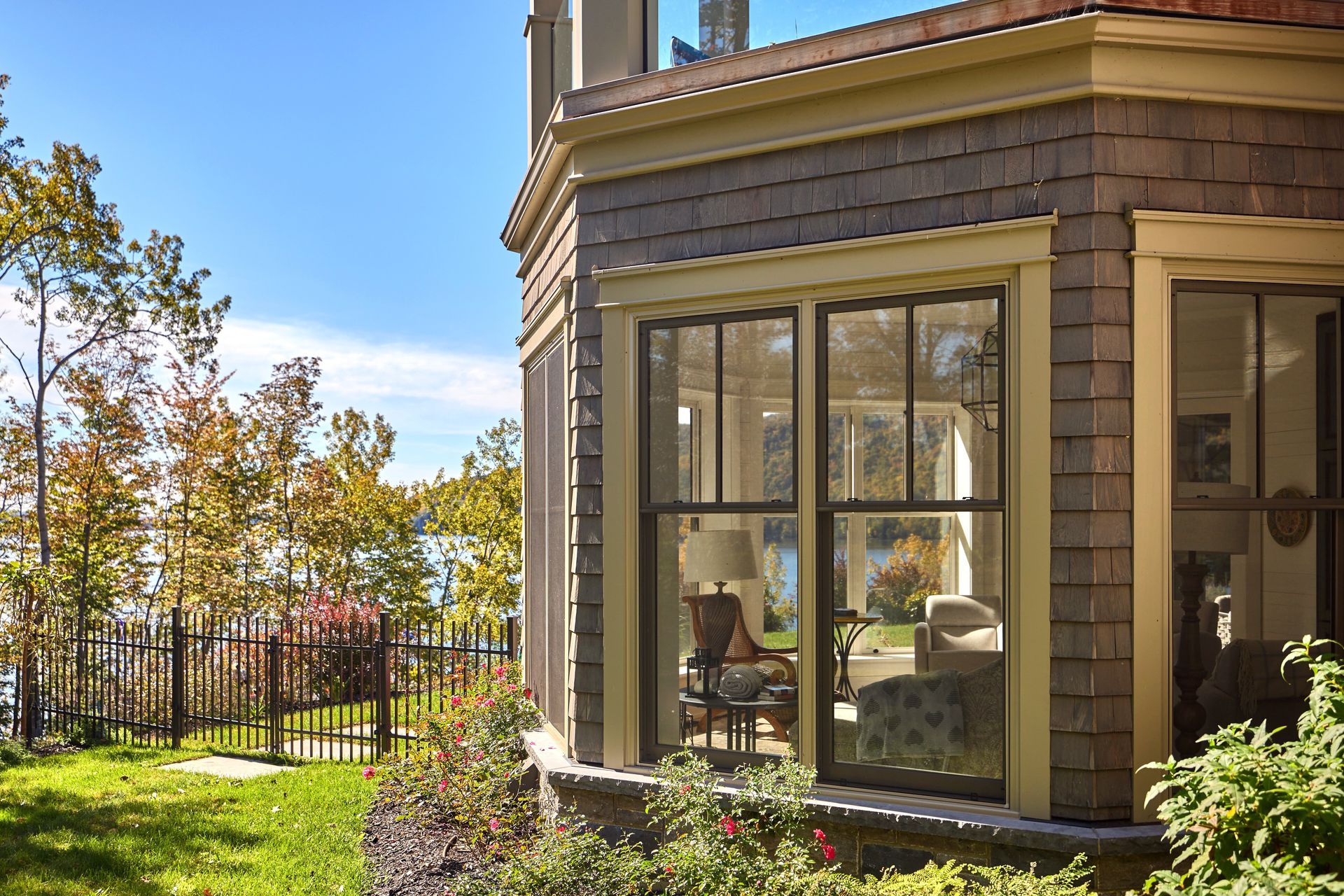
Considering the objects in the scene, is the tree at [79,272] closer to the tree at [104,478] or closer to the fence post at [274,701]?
the tree at [104,478]

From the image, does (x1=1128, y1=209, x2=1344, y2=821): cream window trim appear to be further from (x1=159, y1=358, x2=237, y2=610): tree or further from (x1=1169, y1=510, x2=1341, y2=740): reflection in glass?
(x1=159, y1=358, x2=237, y2=610): tree

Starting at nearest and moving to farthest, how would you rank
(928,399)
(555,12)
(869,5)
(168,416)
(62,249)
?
1. (928,399)
2. (869,5)
3. (555,12)
4. (62,249)
5. (168,416)

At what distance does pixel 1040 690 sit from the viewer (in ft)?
12.2

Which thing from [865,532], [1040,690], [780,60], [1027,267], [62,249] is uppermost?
[62,249]

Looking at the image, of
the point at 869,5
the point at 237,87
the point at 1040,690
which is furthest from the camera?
the point at 237,87

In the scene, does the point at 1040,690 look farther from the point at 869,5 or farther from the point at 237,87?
the point at 237,87

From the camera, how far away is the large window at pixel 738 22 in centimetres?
429

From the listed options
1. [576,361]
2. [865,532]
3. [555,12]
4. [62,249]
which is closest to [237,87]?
[62,249]

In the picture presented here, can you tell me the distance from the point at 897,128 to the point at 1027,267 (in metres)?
Result: 0.88

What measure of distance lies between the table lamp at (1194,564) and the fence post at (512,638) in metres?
5.05

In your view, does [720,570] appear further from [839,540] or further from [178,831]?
[178,831]

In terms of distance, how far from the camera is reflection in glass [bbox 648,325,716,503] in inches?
177

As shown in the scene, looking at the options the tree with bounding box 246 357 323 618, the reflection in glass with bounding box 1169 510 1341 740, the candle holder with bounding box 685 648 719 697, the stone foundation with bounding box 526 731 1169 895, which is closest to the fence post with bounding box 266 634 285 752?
the stone foundation with bounding box 526 731 1169 895

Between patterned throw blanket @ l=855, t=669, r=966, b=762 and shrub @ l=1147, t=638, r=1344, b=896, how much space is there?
1.14 meters
